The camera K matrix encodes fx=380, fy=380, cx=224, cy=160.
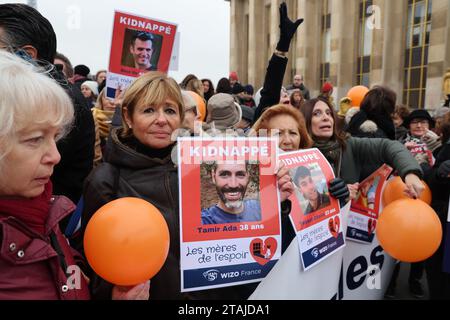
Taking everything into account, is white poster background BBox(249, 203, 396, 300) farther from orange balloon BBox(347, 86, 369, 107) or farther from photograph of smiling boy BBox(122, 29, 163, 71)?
orange balloon BBox(347, 86, 369, 107)

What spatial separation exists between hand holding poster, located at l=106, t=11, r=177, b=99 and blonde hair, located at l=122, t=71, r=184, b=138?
1.38 metres

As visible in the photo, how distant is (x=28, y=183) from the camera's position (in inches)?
46.4

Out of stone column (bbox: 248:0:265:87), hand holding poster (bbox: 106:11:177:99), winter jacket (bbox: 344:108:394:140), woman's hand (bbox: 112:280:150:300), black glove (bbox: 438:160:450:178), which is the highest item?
stone column (bbox: 248:0:265:87)

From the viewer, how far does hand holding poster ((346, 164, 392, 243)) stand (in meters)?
2.68

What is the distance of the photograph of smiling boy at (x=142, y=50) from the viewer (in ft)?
10.4

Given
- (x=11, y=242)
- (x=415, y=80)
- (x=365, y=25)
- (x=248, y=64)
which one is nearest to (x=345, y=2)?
(x=365, y=25)

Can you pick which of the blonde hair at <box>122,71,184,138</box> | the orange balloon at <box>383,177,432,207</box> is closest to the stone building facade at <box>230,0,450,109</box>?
the orange balloon at <box>383,177,432,207</box>

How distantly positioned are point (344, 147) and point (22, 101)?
2205mm

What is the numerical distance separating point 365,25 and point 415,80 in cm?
428

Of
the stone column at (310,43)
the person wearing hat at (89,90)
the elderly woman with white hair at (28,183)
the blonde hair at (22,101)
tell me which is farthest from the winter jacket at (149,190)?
the stone column at (310,43)

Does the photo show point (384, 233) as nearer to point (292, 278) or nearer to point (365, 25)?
point (292, 278)

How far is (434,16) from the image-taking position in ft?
43.7

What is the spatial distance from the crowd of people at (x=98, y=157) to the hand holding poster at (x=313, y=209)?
0.06m

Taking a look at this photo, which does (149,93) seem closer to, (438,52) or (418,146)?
(418,146)
